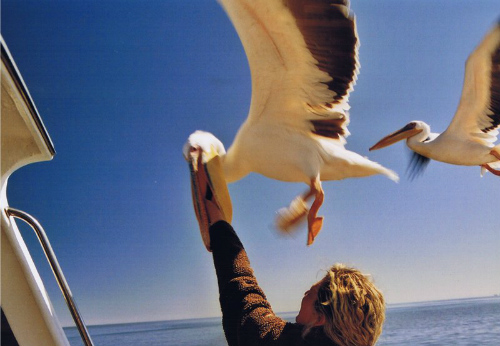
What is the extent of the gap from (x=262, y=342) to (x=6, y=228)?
472mm

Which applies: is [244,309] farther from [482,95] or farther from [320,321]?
[482,95]

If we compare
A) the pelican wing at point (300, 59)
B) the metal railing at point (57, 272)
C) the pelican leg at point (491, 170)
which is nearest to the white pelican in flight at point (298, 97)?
the pelican wing at point (300, 59)

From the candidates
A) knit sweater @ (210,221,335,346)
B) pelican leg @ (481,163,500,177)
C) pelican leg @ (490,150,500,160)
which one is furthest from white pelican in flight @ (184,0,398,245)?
pelican leg @ (481,163,500,177)

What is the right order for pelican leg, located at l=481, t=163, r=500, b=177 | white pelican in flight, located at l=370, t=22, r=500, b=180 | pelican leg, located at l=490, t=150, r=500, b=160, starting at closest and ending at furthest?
1. white pelican in flight, located at l=370, t=22, r=500, b=180
2. pelican leg, located at l=490, t=150, r=500, b=160
3. pelican leg, located at l=481, t=163, r=500, b=177

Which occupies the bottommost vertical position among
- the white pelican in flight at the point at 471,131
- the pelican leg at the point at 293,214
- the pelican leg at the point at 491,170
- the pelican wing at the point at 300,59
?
the pelican leg at the point at 491,170

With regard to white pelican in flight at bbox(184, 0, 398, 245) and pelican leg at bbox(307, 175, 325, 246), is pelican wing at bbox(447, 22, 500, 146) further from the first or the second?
pelican leg at bbox(307, 175, 325, 246)

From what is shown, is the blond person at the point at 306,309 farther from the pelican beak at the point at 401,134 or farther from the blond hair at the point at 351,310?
the pelican beak at the point at 401,134

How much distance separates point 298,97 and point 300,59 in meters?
0.22

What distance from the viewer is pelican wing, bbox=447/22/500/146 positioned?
9.57 feet

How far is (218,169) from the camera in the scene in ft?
3.00

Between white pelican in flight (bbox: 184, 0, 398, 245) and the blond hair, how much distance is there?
121 centimetres

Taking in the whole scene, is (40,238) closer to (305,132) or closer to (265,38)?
(265,38)

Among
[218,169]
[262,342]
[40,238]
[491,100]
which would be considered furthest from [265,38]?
[491,100]

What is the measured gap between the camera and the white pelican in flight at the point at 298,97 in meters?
1.90
